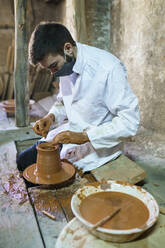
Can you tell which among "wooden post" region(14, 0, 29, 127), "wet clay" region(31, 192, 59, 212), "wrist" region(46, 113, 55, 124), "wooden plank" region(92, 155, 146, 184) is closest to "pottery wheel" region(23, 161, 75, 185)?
"wet clay" region(31, 192, 59, 212)

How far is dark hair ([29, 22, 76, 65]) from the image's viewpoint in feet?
6.01

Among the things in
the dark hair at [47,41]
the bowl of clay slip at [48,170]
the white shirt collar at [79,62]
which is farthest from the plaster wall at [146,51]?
the bowl of clay slip at [48,170]

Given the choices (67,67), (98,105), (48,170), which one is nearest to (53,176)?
(48,170)

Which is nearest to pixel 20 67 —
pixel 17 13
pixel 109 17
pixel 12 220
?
pixel 17 13

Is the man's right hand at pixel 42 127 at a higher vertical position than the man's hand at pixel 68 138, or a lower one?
lower

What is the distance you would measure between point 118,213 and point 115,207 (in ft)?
0.18

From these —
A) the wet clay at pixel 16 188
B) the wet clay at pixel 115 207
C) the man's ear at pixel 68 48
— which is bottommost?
the wet clay at pixel 16 188

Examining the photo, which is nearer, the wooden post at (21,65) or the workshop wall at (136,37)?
the workshop wall at (136,37)

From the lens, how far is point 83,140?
1.92 meters

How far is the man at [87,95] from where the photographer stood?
1879 mm

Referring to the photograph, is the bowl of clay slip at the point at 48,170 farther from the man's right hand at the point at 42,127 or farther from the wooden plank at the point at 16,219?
the man's right hand at the point at 42,127

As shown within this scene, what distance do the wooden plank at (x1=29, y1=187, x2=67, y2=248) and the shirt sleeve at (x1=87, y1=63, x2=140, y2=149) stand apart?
57 cm

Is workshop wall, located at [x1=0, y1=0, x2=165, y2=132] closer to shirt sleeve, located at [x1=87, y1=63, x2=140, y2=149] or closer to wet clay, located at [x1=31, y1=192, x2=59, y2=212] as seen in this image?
shirt sleeve, located at [x1=87, y1=63, x2=140, y2=149]

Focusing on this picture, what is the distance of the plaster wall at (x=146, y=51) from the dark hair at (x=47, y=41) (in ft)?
5.49
